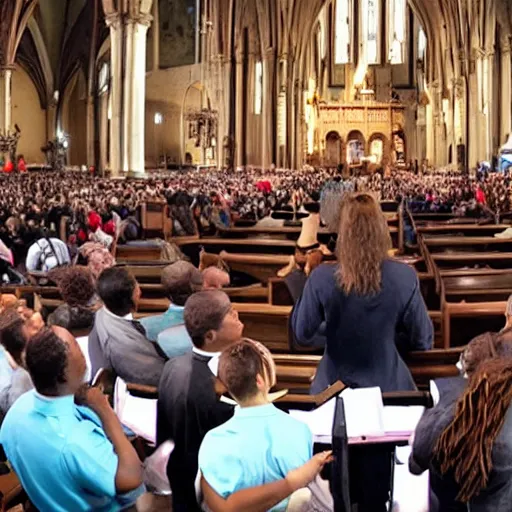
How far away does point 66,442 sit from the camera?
2.81m

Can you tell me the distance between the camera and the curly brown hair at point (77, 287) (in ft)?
15.4

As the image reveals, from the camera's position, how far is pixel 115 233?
13.0 meters

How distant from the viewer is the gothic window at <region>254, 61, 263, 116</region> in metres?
41.6

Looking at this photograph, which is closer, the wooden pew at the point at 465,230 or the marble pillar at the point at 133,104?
the wooden pew at the point at 465,230

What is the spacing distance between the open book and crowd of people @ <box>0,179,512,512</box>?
112 mm

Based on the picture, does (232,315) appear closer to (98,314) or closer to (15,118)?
(98,314)

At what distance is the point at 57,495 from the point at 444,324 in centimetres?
379

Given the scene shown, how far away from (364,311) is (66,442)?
1.42 meters

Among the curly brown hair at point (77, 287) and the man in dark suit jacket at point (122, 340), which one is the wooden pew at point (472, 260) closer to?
the curly brown hair at point (77, 287)

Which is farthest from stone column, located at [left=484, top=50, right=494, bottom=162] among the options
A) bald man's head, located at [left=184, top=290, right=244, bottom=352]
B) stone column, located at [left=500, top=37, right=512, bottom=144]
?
bald man's head, located at [left=184, top=290, right=244, bottom=352]

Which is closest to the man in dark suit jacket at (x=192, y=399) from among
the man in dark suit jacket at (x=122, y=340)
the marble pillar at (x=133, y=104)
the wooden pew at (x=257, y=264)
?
the man in dark suit jacket at (x=122, y=340)

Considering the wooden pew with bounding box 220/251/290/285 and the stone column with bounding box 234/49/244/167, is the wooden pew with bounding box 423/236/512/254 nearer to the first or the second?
the wooden pew with bounding box 220/251/290/285

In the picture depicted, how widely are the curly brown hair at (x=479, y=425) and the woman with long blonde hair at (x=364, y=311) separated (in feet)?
3.53

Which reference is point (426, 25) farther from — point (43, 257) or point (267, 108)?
point (43, 257)
